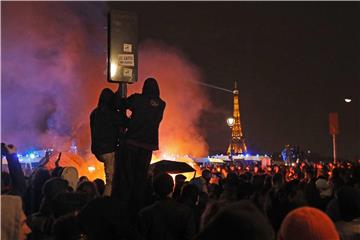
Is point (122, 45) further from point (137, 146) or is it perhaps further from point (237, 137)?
point (237, 137)

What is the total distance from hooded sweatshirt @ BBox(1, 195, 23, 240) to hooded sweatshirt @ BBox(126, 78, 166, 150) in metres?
1.30

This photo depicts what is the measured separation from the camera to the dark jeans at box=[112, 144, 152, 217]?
482 cm

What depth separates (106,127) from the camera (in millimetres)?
4957

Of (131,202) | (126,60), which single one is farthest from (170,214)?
(126,60)

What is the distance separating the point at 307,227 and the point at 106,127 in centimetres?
319

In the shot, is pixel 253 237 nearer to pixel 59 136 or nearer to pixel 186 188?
pixel 186 188

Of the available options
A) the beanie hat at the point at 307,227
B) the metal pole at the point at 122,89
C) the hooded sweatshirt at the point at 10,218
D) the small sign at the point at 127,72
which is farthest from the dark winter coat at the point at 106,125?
the beanie hat at the point at 307,227

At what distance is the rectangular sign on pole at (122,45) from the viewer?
5145 millimetres

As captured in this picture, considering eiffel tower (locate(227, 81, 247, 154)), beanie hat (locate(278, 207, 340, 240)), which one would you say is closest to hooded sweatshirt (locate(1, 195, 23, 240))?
beanie hat (locate(278, 207, 340, 240))

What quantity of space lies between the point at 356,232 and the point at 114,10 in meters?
3.17

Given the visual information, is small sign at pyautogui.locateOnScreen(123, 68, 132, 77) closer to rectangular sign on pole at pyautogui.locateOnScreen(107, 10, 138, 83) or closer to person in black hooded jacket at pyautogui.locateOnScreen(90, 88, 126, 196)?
rectangular sign on pole at pyautogui.locateOnScreen(107, 10, 138, 83)

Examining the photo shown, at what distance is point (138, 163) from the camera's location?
489 cm

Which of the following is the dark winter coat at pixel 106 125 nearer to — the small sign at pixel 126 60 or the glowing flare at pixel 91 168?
the small sign at pixel 126 60

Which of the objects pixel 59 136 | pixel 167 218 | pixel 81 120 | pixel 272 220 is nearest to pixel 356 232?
pixel 272 220
